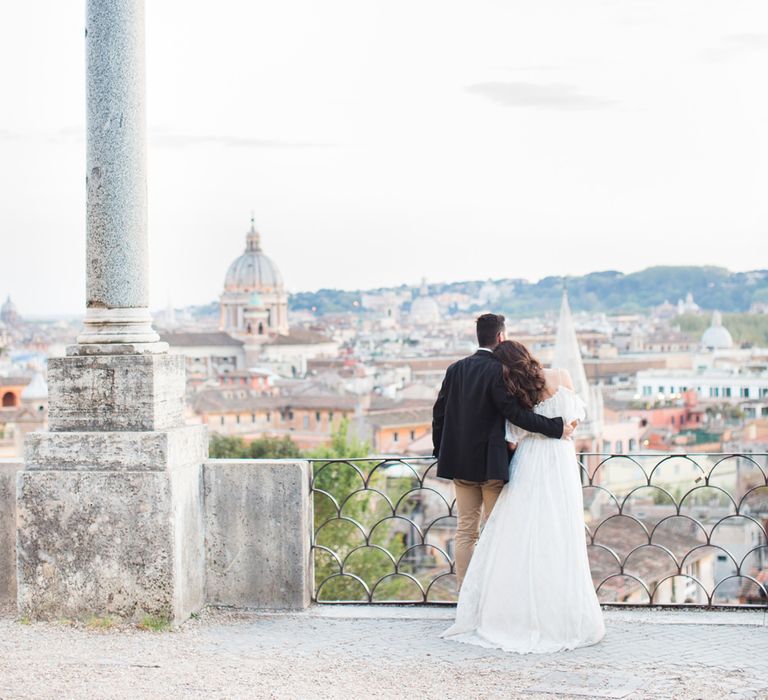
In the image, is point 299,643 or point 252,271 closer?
point 299,643

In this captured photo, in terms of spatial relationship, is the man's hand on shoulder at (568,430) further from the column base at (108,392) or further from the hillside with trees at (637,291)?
the hillside with trees at (637,291)

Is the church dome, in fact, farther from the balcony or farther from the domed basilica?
the balcony

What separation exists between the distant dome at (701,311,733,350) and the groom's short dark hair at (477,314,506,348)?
122224 millimetres

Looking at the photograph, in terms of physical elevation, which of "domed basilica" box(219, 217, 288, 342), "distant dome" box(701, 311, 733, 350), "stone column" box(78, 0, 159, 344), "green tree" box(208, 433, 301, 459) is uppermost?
"domed basilica" box(219, 217, 288, 342)

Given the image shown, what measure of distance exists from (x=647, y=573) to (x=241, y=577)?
22.8 m

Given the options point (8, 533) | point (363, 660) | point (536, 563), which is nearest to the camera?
point (363, 660)

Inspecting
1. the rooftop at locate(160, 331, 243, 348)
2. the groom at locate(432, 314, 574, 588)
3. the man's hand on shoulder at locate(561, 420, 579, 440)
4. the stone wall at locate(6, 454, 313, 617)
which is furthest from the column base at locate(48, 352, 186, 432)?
the rooftop at locate(160, 331, 243, 348)

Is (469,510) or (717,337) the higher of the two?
(717,337)

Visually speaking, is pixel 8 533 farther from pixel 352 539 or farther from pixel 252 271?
pixel 252 271

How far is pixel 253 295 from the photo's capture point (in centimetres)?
12888

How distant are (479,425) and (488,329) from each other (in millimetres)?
327

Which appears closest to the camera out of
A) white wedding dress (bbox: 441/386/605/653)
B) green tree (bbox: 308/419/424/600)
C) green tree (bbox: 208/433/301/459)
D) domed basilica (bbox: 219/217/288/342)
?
white wedding dress (bbox: 441/386/605/653)

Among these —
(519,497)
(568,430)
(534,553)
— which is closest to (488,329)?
(568,430)

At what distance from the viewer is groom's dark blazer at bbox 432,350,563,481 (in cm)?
450
